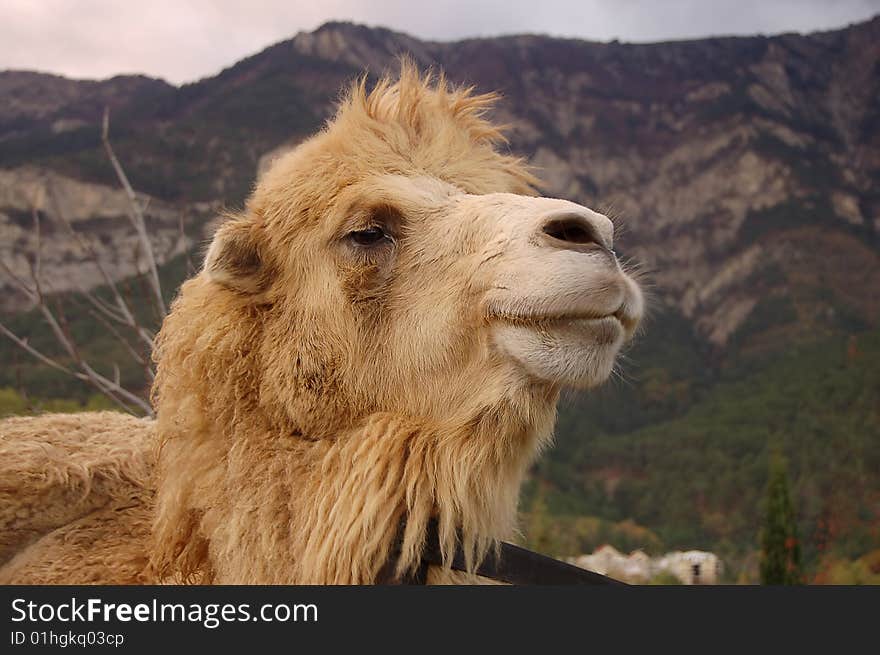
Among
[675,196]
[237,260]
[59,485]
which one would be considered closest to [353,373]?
[237,260]

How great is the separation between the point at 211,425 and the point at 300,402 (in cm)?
46

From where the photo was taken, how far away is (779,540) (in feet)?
87.9

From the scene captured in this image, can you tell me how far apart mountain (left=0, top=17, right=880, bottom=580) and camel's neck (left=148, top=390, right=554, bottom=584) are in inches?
43.2

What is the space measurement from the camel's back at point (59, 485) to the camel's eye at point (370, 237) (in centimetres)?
139

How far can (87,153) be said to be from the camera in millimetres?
62438

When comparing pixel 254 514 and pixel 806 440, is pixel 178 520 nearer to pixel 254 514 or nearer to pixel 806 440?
pixel 254 514

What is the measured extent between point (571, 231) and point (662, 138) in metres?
153

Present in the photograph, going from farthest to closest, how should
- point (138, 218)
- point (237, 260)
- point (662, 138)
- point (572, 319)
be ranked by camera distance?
point (662, 138)
point (138, 218)
point (237, 260)
point (572, 319)

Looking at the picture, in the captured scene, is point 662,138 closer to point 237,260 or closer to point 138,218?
point 138,218

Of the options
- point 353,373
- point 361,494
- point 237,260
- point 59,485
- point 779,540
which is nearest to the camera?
point 361,494

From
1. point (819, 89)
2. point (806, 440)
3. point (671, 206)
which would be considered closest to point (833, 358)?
point (806, 440)

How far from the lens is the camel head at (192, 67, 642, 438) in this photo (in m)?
2.51

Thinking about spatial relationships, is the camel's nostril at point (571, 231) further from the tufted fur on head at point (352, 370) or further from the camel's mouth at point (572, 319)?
the camel's mouth at point (572, 319)

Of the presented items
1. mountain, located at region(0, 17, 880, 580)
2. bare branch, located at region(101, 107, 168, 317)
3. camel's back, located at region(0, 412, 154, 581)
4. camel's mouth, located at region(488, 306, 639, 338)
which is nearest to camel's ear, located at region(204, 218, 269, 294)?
camel's back, located at region(0, 412, 154, 581)
